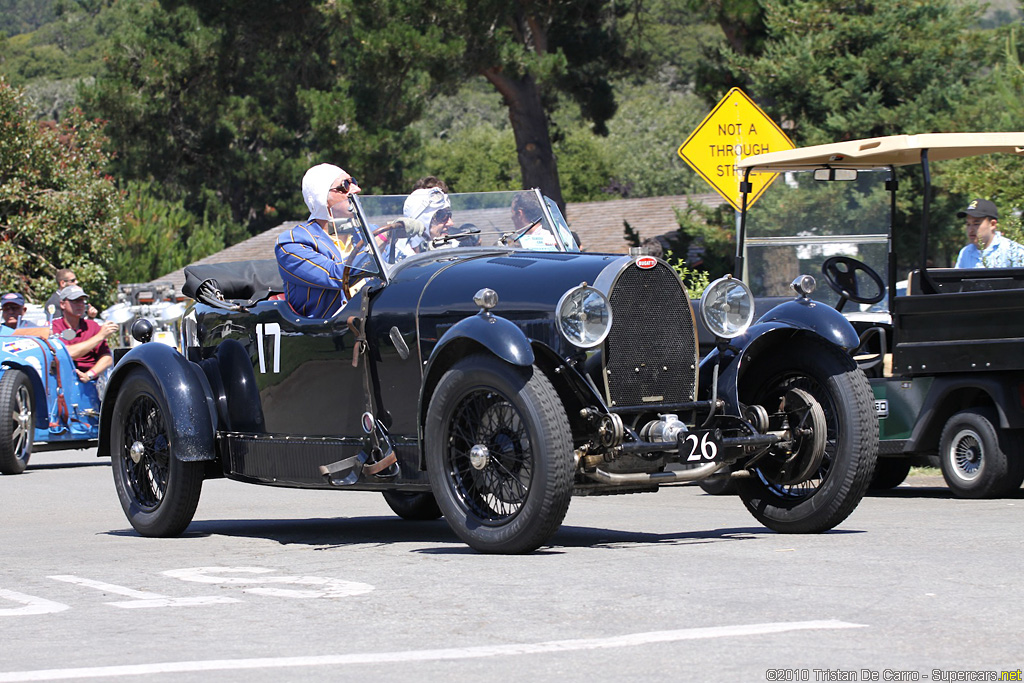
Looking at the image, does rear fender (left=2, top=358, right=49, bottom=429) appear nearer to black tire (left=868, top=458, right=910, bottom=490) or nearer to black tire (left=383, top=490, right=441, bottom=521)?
black tire (left=383, top=490, right=441, bottom=521)

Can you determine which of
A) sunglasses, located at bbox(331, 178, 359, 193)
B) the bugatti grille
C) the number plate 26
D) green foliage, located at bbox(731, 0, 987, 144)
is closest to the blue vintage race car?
sunglasses, located at bbox(331, 178, 359, 193)

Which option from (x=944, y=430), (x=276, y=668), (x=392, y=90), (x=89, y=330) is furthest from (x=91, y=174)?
(x=276, y=668)

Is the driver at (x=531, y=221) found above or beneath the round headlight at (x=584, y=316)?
above

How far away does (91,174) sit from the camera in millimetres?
31172

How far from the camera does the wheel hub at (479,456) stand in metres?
7.00

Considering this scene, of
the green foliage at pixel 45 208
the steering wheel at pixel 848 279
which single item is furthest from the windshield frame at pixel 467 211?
the green foliage at pixel 45 208

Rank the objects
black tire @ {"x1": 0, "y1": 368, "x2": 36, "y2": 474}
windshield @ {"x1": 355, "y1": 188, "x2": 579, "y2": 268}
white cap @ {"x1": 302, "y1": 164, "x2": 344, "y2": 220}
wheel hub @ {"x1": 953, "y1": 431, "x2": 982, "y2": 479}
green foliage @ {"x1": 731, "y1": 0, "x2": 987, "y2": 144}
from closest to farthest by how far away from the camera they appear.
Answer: windshield @ {"x1": 355, "y1": 188, "x2": 579, "y2": 268} → white cap @ {"x1": 302, "y1": 164, "x2": 344, "y2": 220} → wheel hub @ {"x1": 953, "y1": 431, "x2": 982, "y2": 479} → black tire @ {"x1": 0, "y1": 368, "x2": 36, "y2": 474} → green foliage @ {"x1": 731, "y1": 0, "x2": 987, "y2": 144}

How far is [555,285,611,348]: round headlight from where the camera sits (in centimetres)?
696

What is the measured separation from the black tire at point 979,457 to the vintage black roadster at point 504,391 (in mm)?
3015

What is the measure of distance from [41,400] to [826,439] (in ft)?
32.3

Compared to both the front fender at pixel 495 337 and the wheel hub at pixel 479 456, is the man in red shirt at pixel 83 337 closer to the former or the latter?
the front fender at pixel 495 337

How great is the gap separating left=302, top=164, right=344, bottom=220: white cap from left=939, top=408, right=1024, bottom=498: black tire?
4754mm

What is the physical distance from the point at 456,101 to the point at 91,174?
62853 millimetres

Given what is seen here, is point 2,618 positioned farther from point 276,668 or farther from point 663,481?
point 663,481
